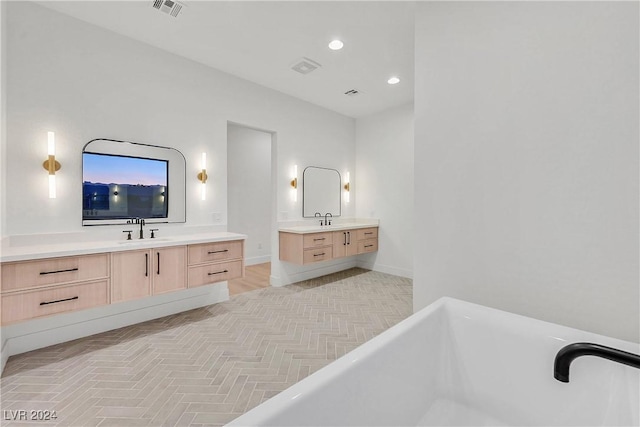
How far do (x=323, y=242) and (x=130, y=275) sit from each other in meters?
2.61

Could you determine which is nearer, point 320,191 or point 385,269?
point 320,191

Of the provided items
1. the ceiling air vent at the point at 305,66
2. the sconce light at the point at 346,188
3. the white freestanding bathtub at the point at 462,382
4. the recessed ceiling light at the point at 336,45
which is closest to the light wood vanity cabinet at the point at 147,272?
the white freestanding bathtub at the point at 462,382

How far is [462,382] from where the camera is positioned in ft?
4.96

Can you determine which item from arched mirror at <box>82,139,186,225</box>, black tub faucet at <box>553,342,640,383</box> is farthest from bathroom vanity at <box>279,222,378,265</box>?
black tub faucet at <box>553,342,640,383</box>

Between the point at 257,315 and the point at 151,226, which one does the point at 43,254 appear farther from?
the point at 257,315

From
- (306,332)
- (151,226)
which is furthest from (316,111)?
(306,332)

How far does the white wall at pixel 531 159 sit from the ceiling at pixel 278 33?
2.61 ft

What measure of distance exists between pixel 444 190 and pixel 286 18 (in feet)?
7.20

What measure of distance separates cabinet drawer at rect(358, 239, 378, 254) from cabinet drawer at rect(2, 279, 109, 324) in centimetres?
368

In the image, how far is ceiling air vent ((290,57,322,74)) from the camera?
→ 3.40m

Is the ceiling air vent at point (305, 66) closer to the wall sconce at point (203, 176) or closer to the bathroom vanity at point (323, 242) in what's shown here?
the wall sconce at point (203, 176)

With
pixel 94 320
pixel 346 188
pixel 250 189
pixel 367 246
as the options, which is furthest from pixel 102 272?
pixel 346 188

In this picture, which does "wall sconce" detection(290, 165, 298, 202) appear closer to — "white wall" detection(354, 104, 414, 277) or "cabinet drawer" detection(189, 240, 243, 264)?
"cabinet drawer" detection(189, 240, 243, 264)

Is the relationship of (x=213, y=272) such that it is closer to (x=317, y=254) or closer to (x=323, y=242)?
(x=317, y=254)
